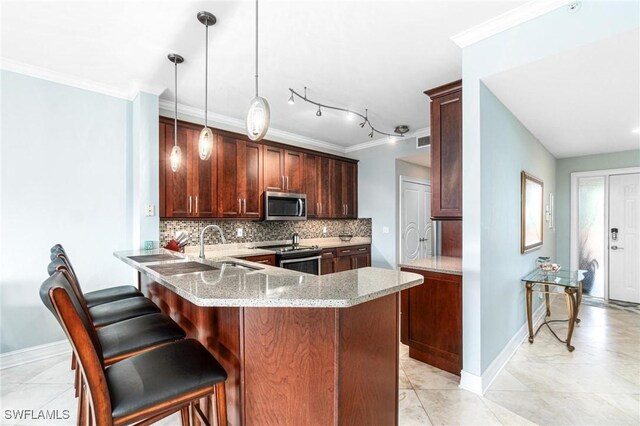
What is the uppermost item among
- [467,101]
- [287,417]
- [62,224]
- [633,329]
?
[467,101]

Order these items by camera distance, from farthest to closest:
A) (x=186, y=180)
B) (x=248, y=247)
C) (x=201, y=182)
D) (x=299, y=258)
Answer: (x=248, y=247), (x=299, y=258), (x=201, y=182), (x=186, y=180)

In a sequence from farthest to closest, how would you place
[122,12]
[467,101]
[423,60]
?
[423,60] < [467,101] < [122,12]

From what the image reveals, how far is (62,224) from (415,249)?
16.3 ft

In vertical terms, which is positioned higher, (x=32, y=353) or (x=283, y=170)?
(x=283, y=170)

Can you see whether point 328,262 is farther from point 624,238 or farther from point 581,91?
point 624,238

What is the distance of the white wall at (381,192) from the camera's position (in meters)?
5.00

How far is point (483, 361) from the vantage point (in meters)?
2.27

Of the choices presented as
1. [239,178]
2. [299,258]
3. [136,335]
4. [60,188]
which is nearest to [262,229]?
[299,258]

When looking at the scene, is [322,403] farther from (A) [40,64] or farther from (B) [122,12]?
(A) [40,64]

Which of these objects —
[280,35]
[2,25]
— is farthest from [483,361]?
[2,25]

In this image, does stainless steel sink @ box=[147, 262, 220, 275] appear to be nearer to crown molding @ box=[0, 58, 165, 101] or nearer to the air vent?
crown molding @ box=[0, 58, 165, 101]

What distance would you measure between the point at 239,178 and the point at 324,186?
1574 millimetres

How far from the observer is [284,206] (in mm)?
4418

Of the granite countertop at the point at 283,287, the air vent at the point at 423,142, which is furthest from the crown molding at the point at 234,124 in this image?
the granite countertop at the point at 283,287
